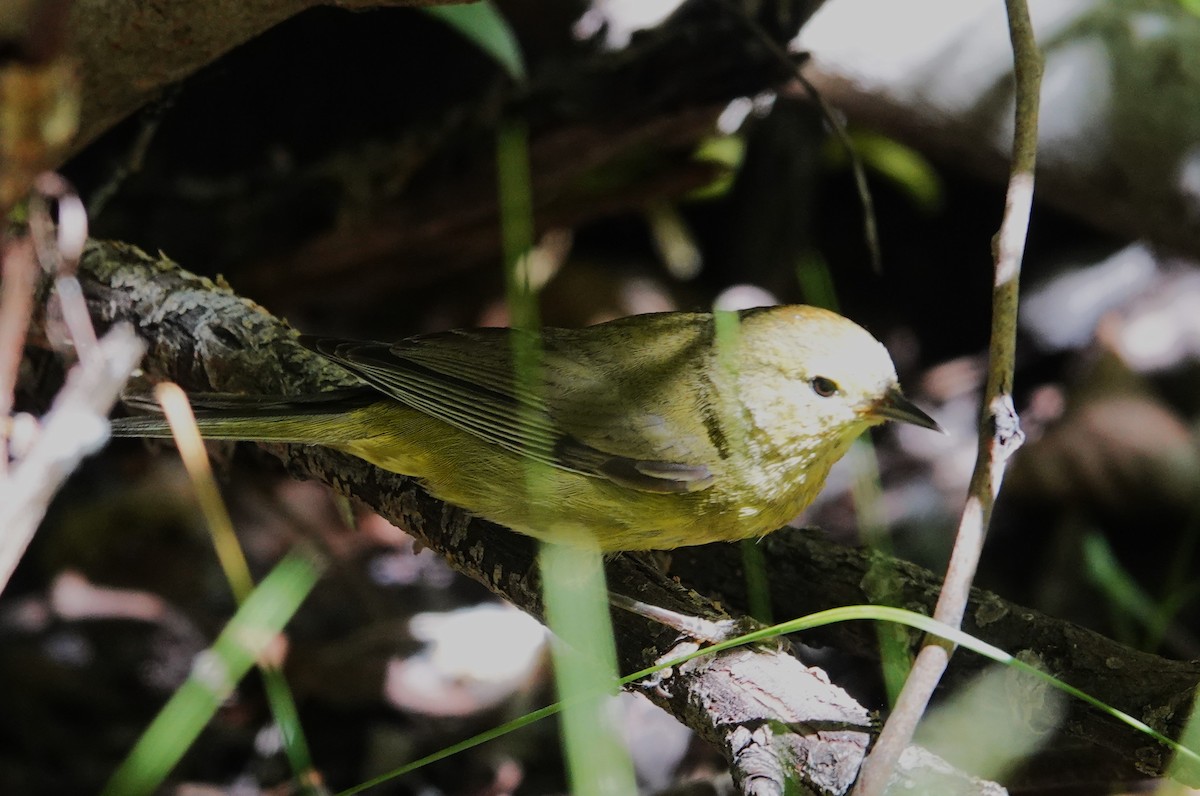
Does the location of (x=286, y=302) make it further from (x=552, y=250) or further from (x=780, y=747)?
(x=780, y=747)

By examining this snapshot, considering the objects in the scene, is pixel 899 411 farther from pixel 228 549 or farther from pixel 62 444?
pixel 62 444

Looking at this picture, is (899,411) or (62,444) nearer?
(62,444)

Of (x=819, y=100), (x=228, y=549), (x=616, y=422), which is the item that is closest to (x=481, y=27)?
(x=819, y=100)

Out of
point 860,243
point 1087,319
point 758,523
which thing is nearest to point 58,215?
point 758,523

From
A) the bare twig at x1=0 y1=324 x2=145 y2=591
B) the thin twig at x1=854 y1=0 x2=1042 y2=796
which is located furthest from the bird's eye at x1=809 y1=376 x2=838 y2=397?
the bare twig at x1=0 y1=324 x2=145 y2=591

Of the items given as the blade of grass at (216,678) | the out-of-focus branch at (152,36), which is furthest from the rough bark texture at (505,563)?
the blade of grass at (216,678)

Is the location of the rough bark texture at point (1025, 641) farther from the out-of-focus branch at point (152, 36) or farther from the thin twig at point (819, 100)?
the out-of-focus branch at point (152, 36)
